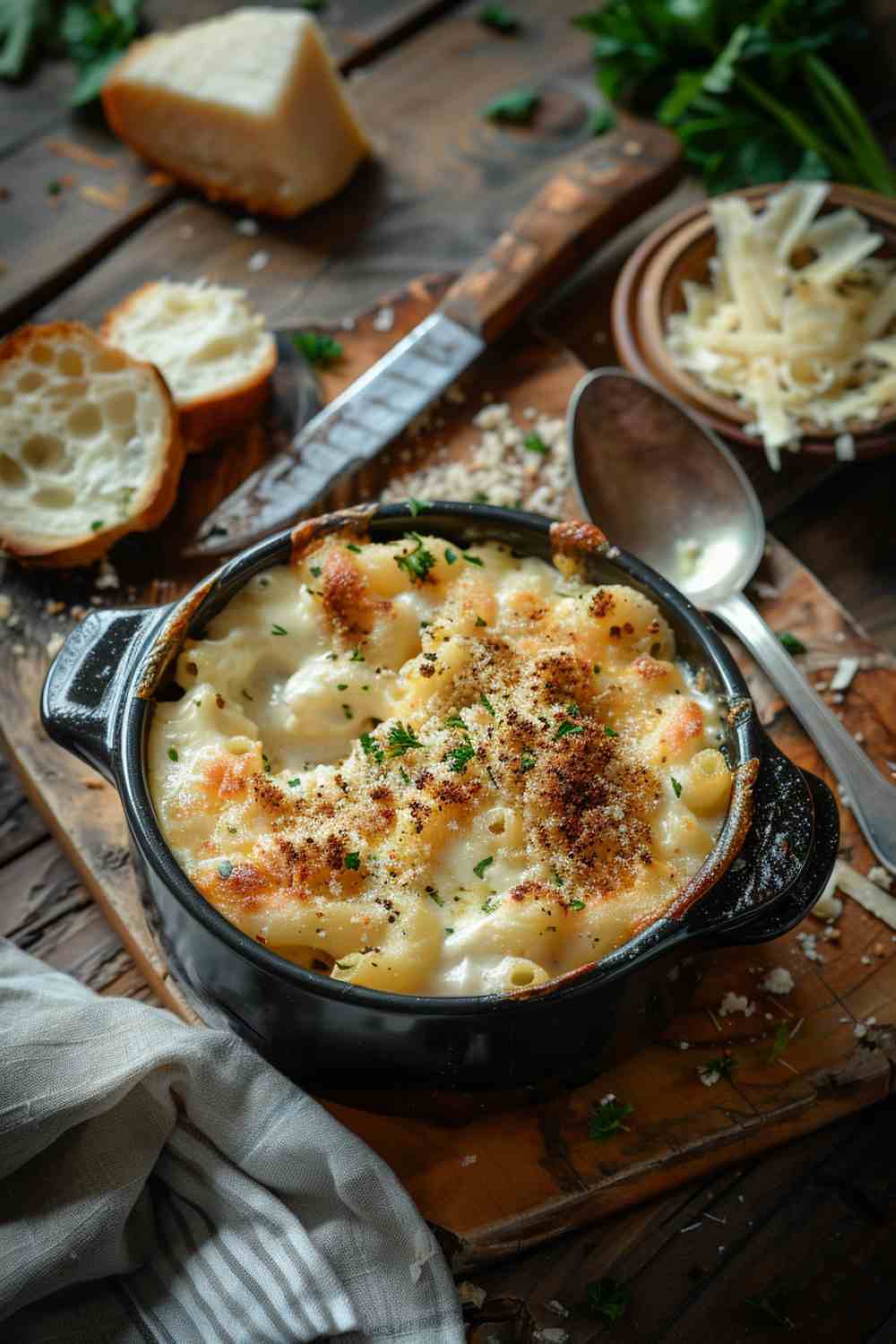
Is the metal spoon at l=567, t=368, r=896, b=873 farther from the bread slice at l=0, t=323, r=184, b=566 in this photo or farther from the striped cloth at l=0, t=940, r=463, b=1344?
the striped cloth at l=0, t=940, r=463, b=1344

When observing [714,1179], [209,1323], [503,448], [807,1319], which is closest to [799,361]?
[503,448]

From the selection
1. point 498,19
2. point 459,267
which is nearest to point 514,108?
point 498,19

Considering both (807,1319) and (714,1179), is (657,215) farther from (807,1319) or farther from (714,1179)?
(807,1319)

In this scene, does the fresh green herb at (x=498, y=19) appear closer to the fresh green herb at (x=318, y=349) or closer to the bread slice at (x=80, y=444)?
the fresh green herb at (x=318, y=349)

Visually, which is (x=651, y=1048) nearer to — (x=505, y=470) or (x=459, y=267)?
(x=505, y=470)

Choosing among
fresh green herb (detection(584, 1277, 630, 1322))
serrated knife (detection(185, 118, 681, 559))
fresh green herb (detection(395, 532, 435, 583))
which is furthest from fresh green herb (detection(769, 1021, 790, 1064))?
serrated knife (detection(185, 118, 681, 559))

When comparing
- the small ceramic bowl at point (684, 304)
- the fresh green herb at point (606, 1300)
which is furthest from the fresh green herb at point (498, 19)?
the fresh green herb at point (606, 1300)
